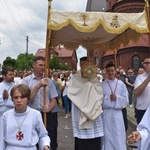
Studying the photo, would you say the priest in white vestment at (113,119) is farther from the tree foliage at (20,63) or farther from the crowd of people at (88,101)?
the tree foliage at (20,63)

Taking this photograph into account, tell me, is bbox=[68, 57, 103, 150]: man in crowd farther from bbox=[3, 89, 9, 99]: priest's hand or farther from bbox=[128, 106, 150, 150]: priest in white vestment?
bbox=[128, 106, 150, 150]: priest in white vestment

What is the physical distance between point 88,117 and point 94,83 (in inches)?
27.1

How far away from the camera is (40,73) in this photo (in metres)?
5.14

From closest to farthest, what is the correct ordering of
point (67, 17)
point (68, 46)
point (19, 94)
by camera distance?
1. point (19, 94)
2. point (67, 17)
3. point (68, 46)

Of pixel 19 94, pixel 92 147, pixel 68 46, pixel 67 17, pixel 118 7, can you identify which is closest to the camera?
pixel 19 94

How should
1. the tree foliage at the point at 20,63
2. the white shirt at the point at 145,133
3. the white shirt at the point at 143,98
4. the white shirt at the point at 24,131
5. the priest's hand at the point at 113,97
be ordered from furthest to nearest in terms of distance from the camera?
the tree foliage at the point at 20,63, the white shirt at the point at 143,98, the priest's hand at the point at 113,97, the white shirt at the point at 24,131, the white shirt at the point at 145,133

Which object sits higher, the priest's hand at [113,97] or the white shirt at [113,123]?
the priest's hand at [113,97]

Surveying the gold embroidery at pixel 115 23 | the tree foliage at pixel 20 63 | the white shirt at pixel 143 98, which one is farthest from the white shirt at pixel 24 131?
the tree foliage at pixel 20 63

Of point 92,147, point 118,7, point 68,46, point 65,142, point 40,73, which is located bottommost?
point 65,142

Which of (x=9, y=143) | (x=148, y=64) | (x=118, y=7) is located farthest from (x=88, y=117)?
(x=118, y=7)

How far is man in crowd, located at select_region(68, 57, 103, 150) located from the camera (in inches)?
205

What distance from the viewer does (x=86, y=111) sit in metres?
5.18

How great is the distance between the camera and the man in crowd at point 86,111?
5.21 m

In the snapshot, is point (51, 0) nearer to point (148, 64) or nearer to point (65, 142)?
point (148, 64)
